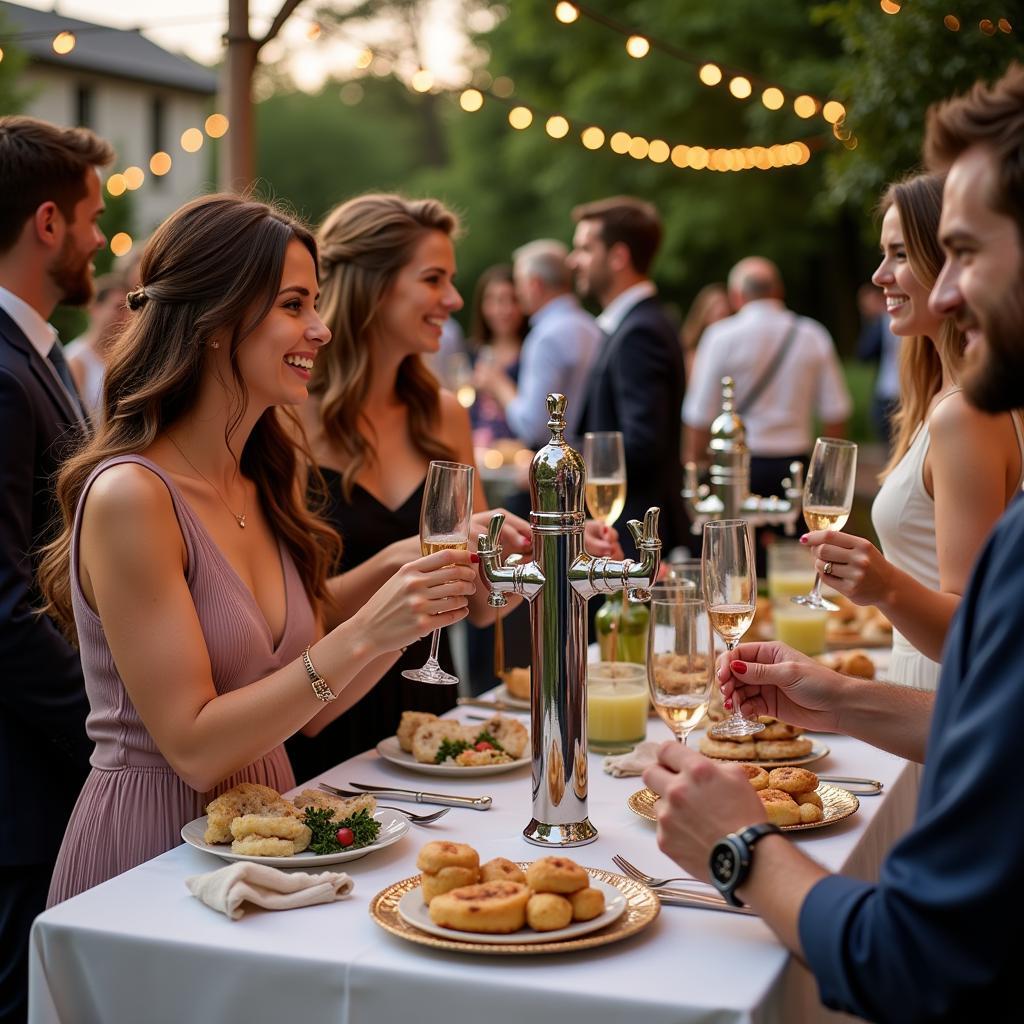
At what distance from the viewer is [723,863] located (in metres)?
1.64

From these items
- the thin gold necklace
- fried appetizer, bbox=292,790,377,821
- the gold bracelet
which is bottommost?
fried appetizer, bbox=292,790,377,821

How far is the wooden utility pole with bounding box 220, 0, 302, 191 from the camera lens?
489cm

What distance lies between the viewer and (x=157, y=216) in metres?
36.2

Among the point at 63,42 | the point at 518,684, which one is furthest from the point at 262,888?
the point at 63,42

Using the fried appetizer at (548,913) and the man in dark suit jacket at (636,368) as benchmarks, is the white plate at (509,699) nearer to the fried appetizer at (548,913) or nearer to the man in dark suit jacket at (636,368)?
the fried appetizer at (548,913)

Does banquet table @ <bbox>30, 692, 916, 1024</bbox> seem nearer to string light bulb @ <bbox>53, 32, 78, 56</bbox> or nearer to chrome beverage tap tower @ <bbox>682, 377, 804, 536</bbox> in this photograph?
chrome beverage tap tower @ <bbox>682, 377, 804, 536</bbox>

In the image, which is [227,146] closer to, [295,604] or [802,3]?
[295,604]

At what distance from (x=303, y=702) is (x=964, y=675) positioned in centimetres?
110

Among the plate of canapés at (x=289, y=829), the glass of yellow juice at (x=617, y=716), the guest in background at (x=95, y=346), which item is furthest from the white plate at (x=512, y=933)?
the guest in background at (x=95, y=346)

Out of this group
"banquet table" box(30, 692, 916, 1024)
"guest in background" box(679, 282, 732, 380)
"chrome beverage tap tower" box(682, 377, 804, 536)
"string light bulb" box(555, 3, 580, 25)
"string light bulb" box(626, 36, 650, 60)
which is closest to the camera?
"banquet table" box(30, 692, 916, 1024)

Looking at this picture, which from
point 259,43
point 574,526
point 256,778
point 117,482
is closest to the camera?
point 574,526

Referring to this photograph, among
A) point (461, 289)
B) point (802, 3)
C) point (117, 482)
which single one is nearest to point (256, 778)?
point (117, 482)

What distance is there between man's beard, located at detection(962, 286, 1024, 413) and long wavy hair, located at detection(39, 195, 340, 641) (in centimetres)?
142

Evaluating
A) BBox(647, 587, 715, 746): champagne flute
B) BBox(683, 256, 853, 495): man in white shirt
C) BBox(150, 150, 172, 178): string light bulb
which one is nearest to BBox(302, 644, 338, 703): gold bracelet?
BBox(647, 587, 715, 746): champagne flute
